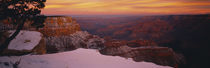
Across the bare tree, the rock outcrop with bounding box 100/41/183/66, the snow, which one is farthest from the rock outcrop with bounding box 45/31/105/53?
the bare tree

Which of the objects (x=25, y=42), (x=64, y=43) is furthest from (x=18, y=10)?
(x=64, y=43)

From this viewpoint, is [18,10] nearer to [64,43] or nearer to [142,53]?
[64,43]

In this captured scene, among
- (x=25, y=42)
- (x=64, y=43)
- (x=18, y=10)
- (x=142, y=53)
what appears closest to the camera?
(x=18, y=10)

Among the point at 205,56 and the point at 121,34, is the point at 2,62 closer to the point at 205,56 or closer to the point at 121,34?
the point at 205,56

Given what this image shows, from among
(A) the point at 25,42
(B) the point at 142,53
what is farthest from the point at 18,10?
(B) the point at 142,53

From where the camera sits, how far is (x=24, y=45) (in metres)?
10.2

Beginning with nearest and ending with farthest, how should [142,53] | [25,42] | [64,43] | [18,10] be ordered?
[18,10]
[25,42]
[64,43]
[142,53]

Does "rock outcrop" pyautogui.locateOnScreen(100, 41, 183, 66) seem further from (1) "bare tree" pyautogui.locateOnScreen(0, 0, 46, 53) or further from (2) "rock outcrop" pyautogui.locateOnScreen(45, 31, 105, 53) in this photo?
(1) "bare tree" pyautogui.locateOnScreen(0, 0, 46, 53)

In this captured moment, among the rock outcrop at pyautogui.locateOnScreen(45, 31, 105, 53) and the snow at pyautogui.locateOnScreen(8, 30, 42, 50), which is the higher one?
the snow at pyautogui.locateOnScreen(8, 30, 42, 50)

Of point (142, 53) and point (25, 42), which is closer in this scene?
point (25, 42)

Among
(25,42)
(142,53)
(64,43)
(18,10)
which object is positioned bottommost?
(142,53)

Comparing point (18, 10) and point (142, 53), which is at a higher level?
point (18, 10)

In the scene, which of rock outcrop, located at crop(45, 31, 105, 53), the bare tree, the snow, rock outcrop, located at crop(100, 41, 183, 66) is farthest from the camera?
rock outcrop, located at crop(100, 41, 183, 66)

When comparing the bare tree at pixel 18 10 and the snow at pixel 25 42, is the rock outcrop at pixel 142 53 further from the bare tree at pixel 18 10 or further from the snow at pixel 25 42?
the bare tree at pixel 18 10
